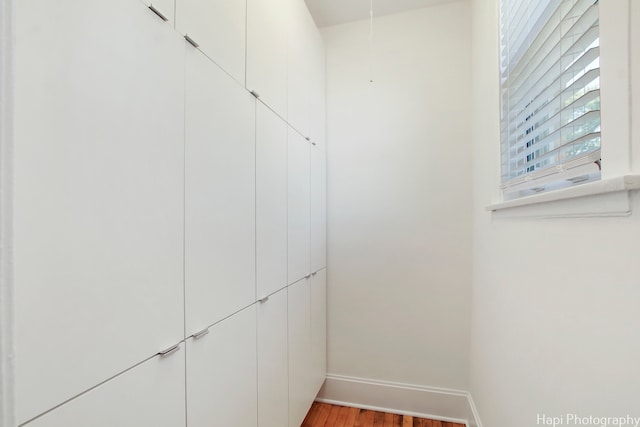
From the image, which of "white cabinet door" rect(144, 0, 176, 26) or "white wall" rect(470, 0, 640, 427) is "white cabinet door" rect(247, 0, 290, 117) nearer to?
"white cabinet door" rect(144, 0, 176, 26)

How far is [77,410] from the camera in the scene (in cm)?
54

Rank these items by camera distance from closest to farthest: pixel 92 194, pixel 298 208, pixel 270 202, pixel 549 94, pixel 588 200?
pixel 92 194 → pixel 588 200 → pixel 549 94 → pixel 270 202 → pixel 298 208

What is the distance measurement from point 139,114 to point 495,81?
151 centimetres

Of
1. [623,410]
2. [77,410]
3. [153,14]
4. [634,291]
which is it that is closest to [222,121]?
[153,14]

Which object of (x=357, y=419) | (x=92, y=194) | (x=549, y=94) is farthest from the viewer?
(x=357, y=419)

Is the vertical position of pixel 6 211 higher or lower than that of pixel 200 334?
higher

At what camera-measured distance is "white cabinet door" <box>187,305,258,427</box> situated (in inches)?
33.4

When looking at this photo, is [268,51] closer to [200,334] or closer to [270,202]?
[270,202]

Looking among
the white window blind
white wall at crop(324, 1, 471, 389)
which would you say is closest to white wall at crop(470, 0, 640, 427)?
the white window blind

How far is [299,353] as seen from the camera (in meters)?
1.67

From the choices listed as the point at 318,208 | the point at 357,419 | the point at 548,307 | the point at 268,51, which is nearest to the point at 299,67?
the point at 268,51

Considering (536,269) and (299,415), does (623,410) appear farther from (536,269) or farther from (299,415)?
(299,415)

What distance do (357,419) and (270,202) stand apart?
1.61 m

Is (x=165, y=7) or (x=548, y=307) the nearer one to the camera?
(x=165, y=7)
